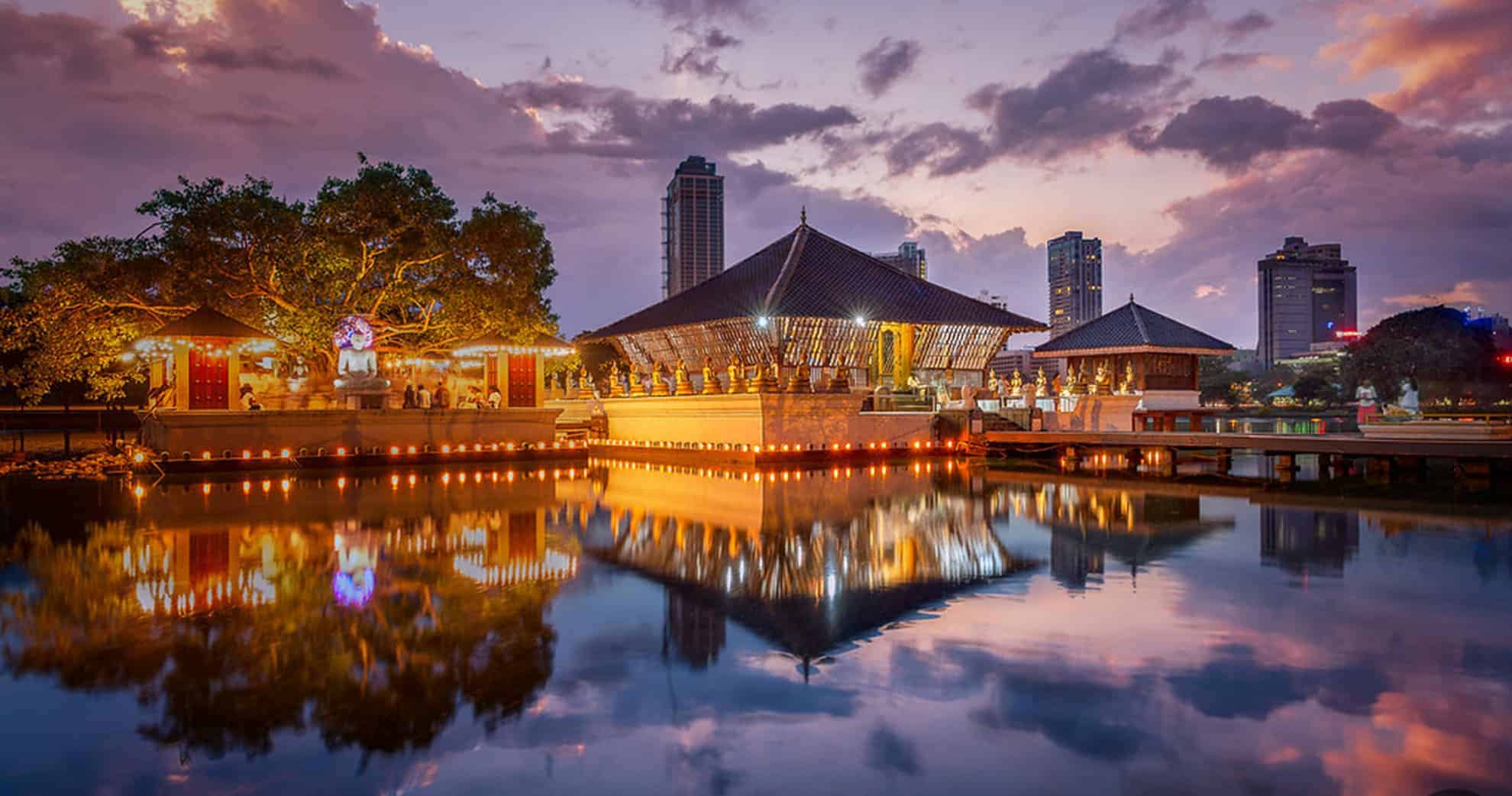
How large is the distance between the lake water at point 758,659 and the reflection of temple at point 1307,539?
71 mm

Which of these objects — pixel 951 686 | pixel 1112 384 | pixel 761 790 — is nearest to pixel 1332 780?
pixel 951 686

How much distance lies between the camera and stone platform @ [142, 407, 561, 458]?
19719 millimetres

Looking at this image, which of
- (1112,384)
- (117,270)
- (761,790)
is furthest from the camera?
(1112,384)

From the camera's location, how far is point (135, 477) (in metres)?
18.3

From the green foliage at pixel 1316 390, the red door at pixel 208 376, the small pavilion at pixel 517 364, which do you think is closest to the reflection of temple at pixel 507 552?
the red door at pixel 208 376

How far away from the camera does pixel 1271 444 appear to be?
18.2 m

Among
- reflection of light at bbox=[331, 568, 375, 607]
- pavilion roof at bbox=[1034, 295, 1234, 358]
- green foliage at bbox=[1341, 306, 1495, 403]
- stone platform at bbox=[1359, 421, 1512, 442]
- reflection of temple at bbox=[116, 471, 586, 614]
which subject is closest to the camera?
reflection of light at bbox=[331, 568, 375, 607]

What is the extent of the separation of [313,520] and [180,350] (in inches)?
546

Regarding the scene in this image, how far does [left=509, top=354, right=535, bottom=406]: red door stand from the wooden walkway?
13632mm

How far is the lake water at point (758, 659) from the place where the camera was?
3951 millimetres

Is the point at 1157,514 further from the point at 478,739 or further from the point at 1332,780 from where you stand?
the point at 478,739

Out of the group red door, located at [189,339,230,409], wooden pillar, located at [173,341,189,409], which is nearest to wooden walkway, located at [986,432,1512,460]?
red door, located at [189,339,230,409]

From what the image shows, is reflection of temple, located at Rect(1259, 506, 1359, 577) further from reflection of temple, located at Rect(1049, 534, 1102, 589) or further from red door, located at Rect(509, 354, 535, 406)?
red door, located at Rect(509, 354, 535, 406)

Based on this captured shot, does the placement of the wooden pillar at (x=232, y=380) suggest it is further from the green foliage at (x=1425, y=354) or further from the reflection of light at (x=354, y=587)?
the green foliage at (x=1425, y=354)
